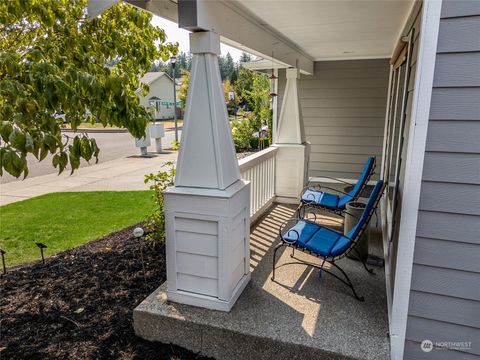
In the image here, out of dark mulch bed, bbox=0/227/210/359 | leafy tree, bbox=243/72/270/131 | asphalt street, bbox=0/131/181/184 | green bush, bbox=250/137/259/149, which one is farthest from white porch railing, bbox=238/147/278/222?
leafy tree, bbox=243/72/270/131

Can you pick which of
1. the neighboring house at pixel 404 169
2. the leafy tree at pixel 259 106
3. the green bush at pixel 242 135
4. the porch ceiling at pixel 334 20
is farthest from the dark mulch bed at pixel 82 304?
the leafy tree at pixel 259 106

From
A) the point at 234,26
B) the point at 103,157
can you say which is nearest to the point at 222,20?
the point at 234,26

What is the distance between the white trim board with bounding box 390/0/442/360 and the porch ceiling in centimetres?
113

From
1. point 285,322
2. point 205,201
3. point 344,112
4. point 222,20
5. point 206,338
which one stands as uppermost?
point 222,20

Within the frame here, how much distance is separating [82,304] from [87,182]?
6.03 m

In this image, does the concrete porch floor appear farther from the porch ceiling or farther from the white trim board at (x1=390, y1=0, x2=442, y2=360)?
the porch ceiling

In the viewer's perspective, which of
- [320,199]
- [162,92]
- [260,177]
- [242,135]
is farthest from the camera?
[162,92]

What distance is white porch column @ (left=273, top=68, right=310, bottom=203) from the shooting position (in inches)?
194

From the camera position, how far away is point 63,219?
5484 mm

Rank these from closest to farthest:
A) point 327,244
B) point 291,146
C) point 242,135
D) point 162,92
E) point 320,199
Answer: point 327,244, point 320,199, point 291,146, point 242,135, point 162,92

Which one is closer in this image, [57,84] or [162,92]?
[57,84]

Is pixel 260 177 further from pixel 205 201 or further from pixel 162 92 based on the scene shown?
pixel 162 92

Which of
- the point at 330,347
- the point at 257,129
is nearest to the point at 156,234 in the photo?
the point at 330,347

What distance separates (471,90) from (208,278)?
194 centimetres
